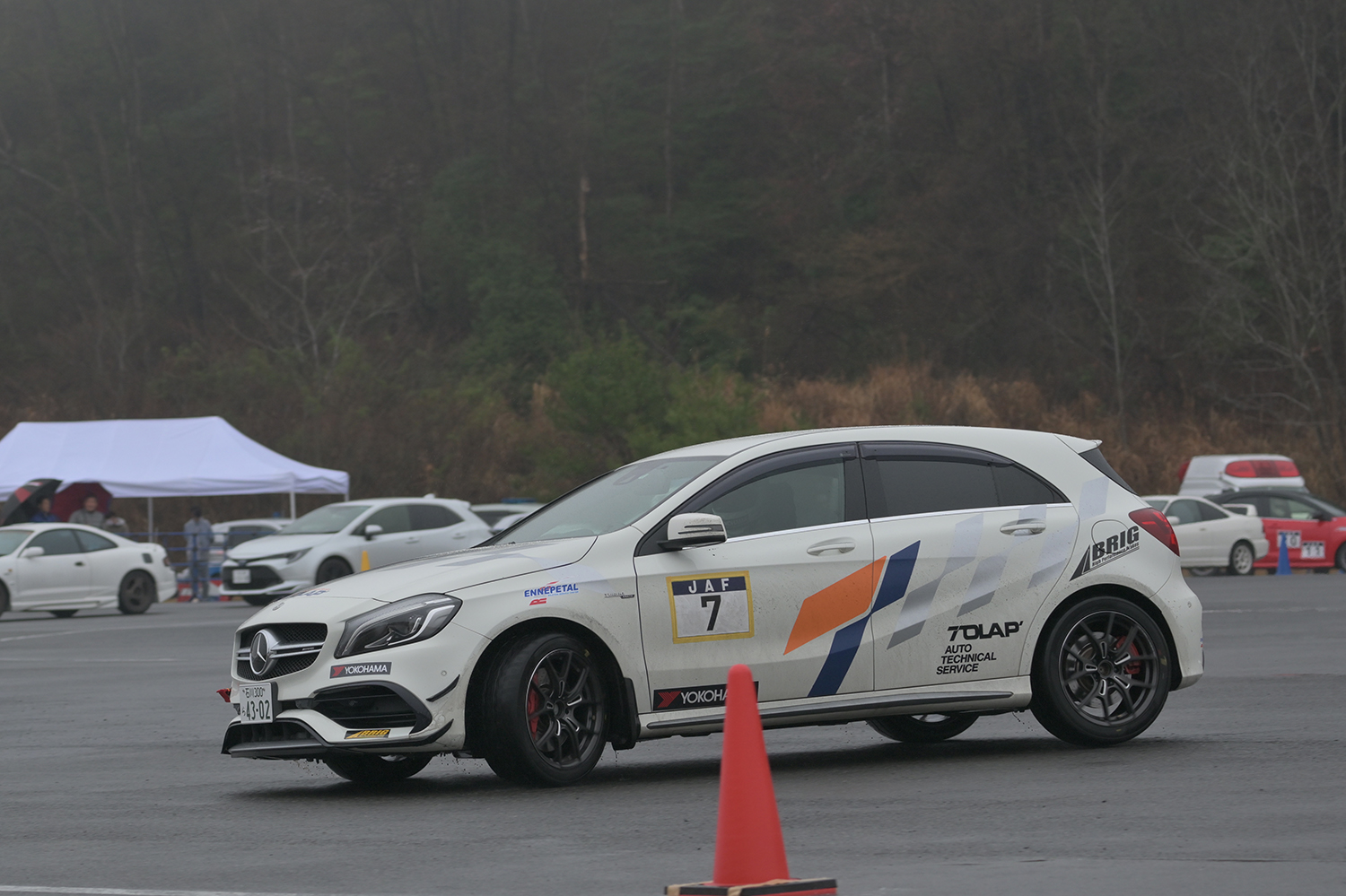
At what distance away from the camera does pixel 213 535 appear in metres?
37.8

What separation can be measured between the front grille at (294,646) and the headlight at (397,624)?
0.16 m

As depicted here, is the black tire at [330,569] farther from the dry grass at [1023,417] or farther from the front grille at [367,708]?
the dry grass at [1023,417]

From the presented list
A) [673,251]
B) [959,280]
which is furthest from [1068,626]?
[673,251]

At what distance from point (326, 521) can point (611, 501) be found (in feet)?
73.4

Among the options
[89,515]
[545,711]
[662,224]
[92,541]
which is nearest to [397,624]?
[545,711]

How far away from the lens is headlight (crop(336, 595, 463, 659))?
865 cm

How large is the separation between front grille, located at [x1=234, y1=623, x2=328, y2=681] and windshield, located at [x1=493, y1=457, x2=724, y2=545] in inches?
49.1

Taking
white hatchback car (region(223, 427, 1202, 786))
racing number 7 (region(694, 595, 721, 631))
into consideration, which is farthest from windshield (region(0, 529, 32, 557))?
racing number 7 (region(694, 595, 721, 631))

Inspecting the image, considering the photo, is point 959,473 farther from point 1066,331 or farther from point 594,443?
point 1066,331

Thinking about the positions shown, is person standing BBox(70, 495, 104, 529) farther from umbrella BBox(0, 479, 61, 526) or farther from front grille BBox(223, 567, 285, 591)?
front grille BBox(223, 567, 285, 591)

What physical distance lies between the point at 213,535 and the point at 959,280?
41871 mm

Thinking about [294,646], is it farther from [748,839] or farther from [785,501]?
[748,839]

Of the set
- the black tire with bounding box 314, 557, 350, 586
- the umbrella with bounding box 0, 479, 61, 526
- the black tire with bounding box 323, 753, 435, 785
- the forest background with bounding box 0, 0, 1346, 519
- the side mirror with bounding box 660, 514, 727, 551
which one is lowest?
the black tire with bounding box 323, 753, 435, 785

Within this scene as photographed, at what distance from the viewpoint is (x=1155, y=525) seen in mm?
10219
